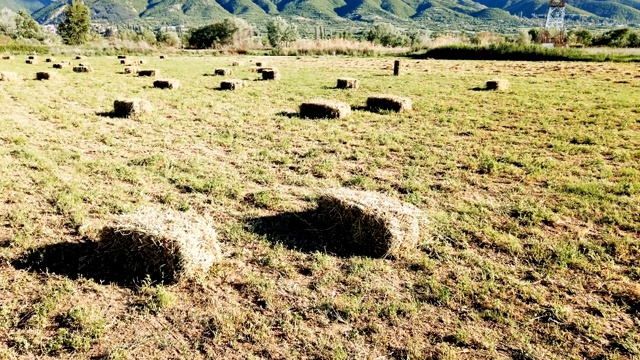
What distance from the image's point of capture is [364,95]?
20234 mm

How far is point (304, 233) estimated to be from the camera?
6906 millimetres

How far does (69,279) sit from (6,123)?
411 inches

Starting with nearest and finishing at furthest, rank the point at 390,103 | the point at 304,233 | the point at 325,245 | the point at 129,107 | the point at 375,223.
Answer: the point at 375,223
the point at 325,245
the point at 304,233
the point at 129,107
the point at 390,103

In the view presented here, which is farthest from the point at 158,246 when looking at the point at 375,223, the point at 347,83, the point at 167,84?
the point at 347,83

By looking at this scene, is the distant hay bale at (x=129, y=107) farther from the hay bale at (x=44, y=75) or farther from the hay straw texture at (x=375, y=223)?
the hay bale at (x=44, y=75)

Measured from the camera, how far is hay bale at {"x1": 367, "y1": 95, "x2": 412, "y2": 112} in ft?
52.8

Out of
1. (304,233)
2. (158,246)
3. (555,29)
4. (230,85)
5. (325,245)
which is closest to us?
(158,246)

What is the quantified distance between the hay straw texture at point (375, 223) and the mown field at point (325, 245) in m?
0.24

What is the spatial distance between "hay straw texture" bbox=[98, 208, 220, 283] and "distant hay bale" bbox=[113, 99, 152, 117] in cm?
995

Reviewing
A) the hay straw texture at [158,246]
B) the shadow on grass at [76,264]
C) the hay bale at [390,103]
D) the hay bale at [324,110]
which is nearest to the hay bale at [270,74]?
the hay bale at [390,103]

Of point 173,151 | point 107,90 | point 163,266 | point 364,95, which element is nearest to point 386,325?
point 163,266

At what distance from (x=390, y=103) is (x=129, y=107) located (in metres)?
9.32

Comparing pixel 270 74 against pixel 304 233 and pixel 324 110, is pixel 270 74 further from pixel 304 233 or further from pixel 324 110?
pixel 304 233

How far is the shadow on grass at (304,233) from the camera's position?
647cm
